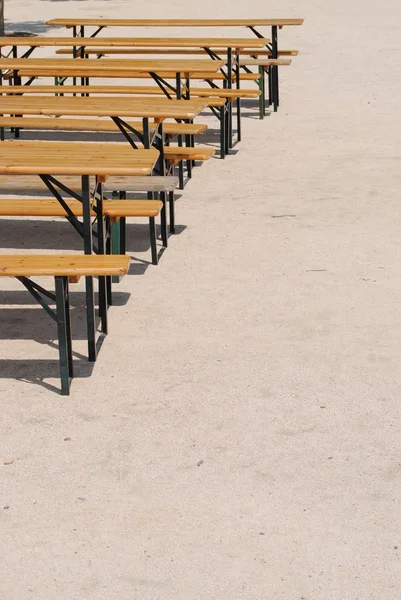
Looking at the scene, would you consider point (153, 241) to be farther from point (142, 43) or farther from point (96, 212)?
point (142, 43)

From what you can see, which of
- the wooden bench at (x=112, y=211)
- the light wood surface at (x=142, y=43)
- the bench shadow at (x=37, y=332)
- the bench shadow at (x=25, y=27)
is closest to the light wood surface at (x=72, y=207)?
the wooden bench at (x=112, y=211)

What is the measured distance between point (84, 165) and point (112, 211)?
0.98 meters

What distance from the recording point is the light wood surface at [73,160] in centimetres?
624

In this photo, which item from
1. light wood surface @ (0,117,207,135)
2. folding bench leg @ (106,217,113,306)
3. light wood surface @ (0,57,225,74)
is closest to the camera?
folding bench leg @ (106,217,113,306)

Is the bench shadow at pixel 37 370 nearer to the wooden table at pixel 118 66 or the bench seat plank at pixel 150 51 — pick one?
the wooden table at pixel 118 66

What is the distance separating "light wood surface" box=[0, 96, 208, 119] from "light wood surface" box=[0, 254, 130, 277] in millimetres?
2511

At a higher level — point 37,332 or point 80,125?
point 80,125

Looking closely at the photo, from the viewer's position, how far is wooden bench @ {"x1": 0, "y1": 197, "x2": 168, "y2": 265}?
23.9 feet

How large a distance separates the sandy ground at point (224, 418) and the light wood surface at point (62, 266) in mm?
561

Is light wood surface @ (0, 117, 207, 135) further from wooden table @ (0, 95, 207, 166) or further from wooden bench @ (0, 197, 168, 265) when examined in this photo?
wooden bench @ (0, 197, 168, 265)

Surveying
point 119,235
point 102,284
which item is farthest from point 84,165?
point 119,235

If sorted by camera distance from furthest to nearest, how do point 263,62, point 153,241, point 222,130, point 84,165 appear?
point 263,62
point 222,130
point 153,241
point 84,165

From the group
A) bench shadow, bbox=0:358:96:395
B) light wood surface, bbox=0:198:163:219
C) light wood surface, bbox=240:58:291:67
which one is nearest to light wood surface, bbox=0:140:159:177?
light wood surface, bbox=0:198:163:219

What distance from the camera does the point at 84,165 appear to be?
20.8ft
